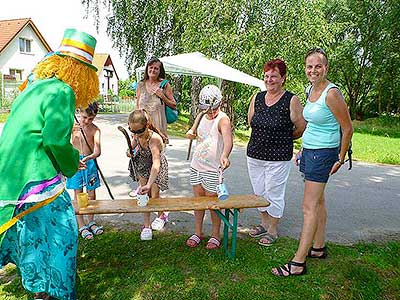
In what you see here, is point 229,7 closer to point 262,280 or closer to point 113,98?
point 262,280

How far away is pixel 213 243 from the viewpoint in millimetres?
3811

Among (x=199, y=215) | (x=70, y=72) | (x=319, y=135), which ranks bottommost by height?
(x=199, y=215)

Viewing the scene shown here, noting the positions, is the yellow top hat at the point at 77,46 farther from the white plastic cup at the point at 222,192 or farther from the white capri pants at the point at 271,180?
the white capri pants at the point at 271,180

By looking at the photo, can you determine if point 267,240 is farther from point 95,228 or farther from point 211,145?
point 95,228

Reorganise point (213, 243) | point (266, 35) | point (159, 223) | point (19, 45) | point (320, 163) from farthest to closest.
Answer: point (19, 45) < point (266, 35) < point (159, 223) < point (213, 243) < point (320, 163)

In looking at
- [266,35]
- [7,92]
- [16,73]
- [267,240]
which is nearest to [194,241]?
[267,240]

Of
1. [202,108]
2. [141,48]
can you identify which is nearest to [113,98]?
[141,48]

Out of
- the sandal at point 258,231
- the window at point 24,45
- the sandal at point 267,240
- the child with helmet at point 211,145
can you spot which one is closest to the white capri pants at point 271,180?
the sandal at point 267,240

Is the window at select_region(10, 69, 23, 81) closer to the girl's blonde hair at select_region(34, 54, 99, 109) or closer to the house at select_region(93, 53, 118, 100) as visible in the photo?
the house at select_region(93, 53, 118, 100)

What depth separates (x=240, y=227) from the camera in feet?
14.8

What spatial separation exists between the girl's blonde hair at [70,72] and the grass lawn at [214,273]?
5.26 ft

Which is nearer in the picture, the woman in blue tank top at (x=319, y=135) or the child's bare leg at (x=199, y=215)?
the woman in blue tank top at (x=319, y=135)

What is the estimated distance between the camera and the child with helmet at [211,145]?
11.7 feet

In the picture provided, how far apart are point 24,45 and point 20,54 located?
3.02 ft
